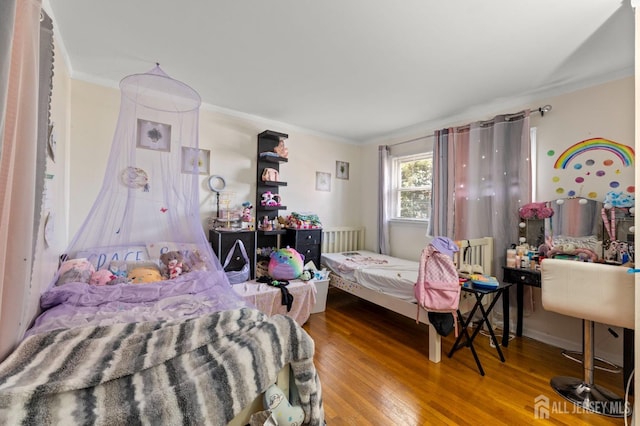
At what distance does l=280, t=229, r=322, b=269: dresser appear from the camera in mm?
3416

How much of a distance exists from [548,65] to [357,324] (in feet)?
9.77

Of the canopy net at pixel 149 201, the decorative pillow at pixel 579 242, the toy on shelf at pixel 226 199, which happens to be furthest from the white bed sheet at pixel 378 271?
the canopy net at pixel 149 201

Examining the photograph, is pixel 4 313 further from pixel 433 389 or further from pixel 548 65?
pixel 548 65

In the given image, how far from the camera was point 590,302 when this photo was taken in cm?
162

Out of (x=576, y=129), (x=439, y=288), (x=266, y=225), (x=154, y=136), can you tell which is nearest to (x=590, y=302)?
(x=439, y=288)

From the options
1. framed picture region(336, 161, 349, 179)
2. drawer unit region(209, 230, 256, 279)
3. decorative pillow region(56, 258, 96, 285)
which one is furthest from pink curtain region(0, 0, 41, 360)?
framed picture region(336, 161, 349, 179)

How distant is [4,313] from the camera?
951 millimetres

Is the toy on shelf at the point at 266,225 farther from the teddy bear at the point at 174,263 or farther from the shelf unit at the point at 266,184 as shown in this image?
the teddy bear at the point at 174,263

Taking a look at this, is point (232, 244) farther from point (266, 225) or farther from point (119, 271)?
point (119, 271)

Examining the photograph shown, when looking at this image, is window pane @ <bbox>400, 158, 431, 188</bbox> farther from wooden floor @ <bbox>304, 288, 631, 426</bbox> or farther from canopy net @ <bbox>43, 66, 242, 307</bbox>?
canopy net @ <bbox>43, 66, 242, 307</bbox>

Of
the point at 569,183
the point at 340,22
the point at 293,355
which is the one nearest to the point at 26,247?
the point at 293,355

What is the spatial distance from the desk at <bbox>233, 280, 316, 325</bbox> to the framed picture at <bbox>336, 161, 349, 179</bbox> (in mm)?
2073

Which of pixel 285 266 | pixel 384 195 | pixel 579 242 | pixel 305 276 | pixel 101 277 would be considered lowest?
pixel 305 276

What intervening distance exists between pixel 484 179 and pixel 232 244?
2.91 m
